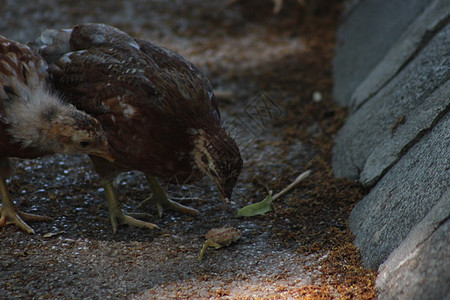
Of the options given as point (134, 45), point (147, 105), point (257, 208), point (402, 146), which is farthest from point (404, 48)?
point (147, 105)

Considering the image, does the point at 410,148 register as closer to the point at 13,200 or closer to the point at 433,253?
the point at 433,253

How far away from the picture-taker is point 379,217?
2.94 metres

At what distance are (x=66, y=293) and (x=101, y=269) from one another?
0.29 metres

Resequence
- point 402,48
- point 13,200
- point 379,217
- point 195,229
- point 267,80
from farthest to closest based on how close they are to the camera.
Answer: point 267,80
point 402,48
point 13,200
point 195,229
point 379,217

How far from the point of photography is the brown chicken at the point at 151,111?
3.25m

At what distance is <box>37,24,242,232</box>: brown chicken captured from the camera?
3.25 meters

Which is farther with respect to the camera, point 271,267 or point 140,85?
point 140,85

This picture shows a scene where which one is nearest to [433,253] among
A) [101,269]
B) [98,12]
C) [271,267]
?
[271,267]

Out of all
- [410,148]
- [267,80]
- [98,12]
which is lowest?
[410,148]

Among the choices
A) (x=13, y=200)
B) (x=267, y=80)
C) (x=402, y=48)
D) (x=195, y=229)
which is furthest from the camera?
(x=267, y=80)

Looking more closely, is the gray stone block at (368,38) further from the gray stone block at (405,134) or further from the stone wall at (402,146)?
the gray stone block at (405,134)

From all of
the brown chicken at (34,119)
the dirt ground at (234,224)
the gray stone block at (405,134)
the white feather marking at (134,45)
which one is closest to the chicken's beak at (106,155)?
the brown chicken at (34,119)

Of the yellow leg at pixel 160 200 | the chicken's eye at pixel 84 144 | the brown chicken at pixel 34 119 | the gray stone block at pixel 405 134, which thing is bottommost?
the yellow leg at pixel 160 200

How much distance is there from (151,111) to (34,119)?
2.62 ft
